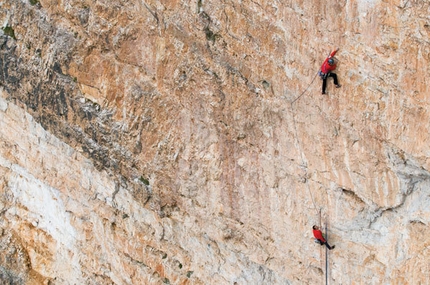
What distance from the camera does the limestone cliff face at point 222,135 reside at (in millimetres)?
11914

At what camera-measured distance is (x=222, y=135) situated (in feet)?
45.7

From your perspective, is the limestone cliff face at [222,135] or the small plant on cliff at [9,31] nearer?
the limestone cliff face at [222,135]

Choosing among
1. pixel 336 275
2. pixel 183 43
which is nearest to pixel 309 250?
pixel 336 275

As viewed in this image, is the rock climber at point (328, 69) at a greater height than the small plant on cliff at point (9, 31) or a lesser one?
greater

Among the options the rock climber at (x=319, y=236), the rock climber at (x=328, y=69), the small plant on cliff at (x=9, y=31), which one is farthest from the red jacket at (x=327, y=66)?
the small plant on cliff at (x=9, y=31)

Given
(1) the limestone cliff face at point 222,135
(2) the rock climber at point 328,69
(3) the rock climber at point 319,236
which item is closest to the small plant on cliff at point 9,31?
(1) the limestone cliff face at point 222,135

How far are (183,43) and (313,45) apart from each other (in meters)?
3.18

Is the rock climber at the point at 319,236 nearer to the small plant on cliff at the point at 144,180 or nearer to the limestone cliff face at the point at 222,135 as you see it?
the limestone cliff face at the point at 222,135


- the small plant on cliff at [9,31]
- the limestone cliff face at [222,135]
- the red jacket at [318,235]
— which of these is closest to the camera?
the limestone cliff face at [222,135]

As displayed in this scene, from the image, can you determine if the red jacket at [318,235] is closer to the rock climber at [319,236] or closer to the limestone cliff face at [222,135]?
the rock climber at [319,236]

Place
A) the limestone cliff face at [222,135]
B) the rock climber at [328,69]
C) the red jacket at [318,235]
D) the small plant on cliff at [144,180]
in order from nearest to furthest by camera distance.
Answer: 1. the rock climber at [328,69]
2. the limestone cliff face at [222,135]
3. the red jacket at [318,235]
4. the small plant on cliff at [144,180]

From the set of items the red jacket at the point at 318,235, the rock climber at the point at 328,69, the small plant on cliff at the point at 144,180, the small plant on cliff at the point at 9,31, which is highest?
the rock climber at the point at 328,69

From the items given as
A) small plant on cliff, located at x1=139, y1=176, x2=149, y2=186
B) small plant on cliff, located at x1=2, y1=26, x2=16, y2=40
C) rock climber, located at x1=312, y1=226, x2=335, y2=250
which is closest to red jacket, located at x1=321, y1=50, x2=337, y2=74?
rock climber, located at x1=312, y1=226, x2=335, y2=250

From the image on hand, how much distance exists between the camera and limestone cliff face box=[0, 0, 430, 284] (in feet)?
39.1
